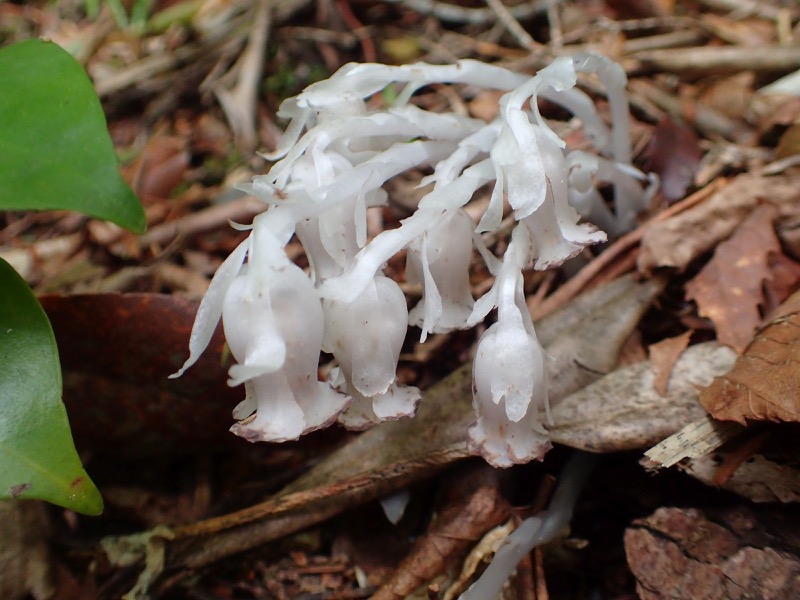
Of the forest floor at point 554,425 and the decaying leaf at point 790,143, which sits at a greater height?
the decaying leaf at point 790,143

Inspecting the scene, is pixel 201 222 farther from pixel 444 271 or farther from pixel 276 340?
pixel 276 340

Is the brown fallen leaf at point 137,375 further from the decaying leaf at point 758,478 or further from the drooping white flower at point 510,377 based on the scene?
the decaying leaf at point 758,478

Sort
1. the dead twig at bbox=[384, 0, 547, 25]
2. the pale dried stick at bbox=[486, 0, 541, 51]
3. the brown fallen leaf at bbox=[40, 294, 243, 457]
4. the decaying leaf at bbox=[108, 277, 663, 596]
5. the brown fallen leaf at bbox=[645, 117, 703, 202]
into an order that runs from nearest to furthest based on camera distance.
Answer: the decaying leaf at bbox=[108, 277, 663, 596]
the brown fallen leaf at bbox=[40, 294, 243, 457]
the brown fallen leaf at bbox=[645, 117, 703, 202]
the pale dried stick at bbox=[486, 0, 541, 51]
the dead twig at bbox=[384, 0, 547, 25]

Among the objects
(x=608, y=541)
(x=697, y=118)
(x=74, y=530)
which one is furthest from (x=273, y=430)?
(x=697, y=118)

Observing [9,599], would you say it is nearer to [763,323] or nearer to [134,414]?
[134,414]

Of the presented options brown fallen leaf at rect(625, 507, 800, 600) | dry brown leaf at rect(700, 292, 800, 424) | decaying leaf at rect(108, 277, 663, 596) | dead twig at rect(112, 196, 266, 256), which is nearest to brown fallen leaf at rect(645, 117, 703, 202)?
decaying leaf at rect(108, 277, 663, 596)

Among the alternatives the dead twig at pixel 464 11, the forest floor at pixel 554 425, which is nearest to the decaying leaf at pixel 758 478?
the forest floor at pixel 554 425

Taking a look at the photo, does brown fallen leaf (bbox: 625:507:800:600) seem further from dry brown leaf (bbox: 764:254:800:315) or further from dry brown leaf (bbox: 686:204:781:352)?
dry brown leaf (bbox: 764:254:800:315)
